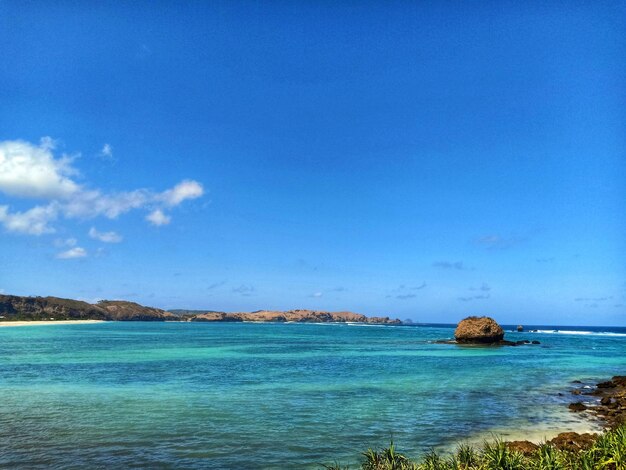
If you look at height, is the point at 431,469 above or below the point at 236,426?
above

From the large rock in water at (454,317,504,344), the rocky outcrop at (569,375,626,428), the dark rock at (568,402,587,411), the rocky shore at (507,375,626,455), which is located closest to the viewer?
the rocky shore at (507,375,626,455)

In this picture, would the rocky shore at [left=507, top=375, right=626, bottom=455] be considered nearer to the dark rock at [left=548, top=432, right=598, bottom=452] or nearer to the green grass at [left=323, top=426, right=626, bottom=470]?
the dark rock at [left=548, top=432, right=598, bottom=452]

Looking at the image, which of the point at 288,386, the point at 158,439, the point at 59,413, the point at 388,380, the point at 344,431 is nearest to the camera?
the point at 158,439

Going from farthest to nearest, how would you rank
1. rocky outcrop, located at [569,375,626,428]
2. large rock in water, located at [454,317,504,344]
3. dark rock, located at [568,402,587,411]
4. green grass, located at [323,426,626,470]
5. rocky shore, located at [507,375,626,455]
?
large rock in water, located at [454,317,504,344] < dark rock, located at [568,402,587,411] < rocky outcrop, located at [569,375,626,428] < rocky shore, located at [507,375,626,455] < green grass, located at [323,426,626,470]

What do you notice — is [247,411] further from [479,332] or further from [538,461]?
[479,332]

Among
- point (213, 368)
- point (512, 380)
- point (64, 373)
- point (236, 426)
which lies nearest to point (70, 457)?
point (236, 426)

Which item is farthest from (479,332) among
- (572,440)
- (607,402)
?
(572,440)

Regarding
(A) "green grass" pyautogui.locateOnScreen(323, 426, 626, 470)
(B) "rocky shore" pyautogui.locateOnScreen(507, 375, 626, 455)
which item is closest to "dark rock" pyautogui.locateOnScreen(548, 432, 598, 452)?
(B) "rocky shore" pyautogui.locateOnScreen(507, 375, 626, 455)

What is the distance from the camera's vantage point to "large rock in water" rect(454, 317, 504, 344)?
334 ft

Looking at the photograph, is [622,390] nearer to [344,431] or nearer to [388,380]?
[388,380]

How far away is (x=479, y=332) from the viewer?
102 meters

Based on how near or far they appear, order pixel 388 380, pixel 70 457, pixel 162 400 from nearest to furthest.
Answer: pixel 70 457, pixel 162 400, pixel 388 380

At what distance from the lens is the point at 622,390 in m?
38.3

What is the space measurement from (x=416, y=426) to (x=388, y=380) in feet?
60.5
